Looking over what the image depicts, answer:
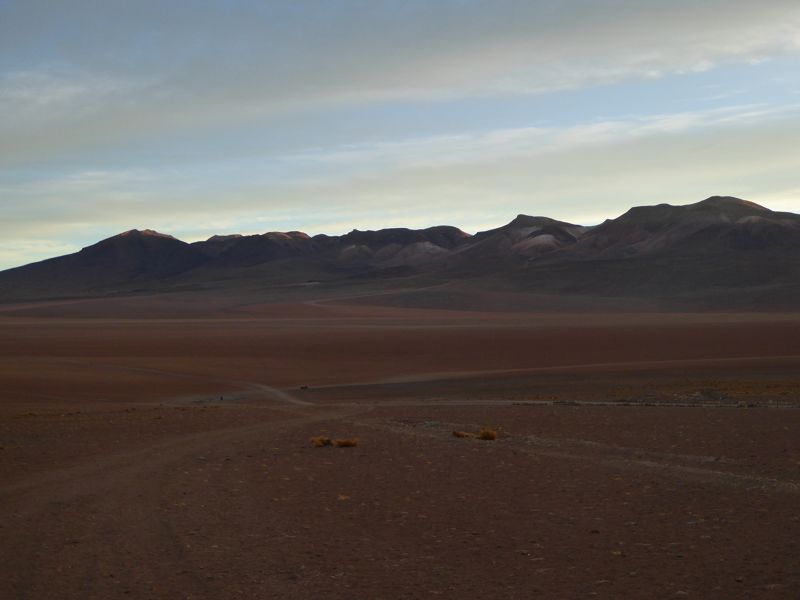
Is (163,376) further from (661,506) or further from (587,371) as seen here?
(661,506)

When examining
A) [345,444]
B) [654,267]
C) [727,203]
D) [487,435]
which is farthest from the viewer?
[727,203]

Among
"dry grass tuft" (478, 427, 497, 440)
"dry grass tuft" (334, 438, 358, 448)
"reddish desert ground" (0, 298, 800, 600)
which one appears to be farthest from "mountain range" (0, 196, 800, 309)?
"dry grass tuft" (334, 438, 358, 448)

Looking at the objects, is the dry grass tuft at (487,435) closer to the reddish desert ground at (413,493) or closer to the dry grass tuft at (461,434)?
the dry grass tuft at (461,434)

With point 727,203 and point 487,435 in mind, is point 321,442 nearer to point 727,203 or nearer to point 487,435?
point 487,435

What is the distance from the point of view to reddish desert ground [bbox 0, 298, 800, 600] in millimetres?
7805

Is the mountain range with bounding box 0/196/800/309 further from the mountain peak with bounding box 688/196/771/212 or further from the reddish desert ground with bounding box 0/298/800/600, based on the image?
the reddish desert ground with bounding box 0/298/800/600

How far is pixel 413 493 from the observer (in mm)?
11500

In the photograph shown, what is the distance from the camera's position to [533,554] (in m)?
8.53

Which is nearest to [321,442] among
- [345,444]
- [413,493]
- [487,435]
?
[345,444]

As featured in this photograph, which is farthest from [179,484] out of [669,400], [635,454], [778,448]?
[669,400]

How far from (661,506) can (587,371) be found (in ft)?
75.7

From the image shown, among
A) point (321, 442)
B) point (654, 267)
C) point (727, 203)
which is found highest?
point (727, 203)

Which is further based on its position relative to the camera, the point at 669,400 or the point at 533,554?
the point at 669,400

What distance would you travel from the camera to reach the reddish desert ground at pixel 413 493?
780 cm
